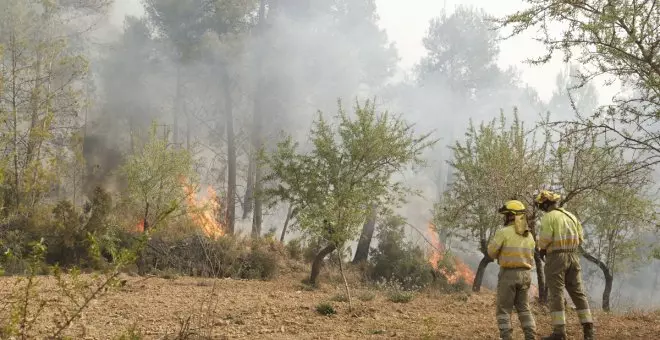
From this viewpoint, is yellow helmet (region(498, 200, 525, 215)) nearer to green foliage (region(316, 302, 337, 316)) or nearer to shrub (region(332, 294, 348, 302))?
green foliage (region(316, 302, 337, 316))

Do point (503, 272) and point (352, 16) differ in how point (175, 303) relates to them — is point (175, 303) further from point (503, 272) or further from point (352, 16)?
point (352, 16)

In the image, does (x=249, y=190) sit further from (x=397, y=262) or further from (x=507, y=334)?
(x=507, y=334)

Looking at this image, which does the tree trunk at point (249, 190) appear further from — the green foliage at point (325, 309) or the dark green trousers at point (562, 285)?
the dark green trousers at point (562, 285)

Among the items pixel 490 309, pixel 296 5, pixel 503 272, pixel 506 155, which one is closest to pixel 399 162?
pixel 506 155

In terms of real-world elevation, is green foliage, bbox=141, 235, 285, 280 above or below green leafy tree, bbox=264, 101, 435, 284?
below

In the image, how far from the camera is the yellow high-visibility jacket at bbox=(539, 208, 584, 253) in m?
6.34

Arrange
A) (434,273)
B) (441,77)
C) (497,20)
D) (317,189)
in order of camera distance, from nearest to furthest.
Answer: (497,20) → (317,189) → (434,273) → (441,77)

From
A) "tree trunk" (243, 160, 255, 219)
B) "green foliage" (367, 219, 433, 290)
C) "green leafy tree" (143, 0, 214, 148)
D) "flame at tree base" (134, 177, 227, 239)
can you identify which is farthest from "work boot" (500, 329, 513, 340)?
"green leafy tree" (143, 0, 214, 148)

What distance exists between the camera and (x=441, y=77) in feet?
143

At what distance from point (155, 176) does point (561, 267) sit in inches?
561

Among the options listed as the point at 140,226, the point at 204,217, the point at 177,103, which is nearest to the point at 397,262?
the point at 204,217

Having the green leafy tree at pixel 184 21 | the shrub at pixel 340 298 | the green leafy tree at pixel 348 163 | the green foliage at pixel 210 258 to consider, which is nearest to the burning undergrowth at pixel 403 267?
the green foliage at pixel 210 258

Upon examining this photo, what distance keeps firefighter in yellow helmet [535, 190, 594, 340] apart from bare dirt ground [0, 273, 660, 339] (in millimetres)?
935

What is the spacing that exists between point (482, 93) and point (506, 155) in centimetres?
3499
